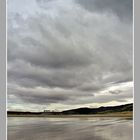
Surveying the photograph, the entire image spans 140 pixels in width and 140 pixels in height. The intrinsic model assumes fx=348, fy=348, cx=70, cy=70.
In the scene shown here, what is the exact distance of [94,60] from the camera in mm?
1698

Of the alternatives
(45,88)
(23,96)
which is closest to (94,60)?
(45,88)

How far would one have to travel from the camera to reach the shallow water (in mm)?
1672

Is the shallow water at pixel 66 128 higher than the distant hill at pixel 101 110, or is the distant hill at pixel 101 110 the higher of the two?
the distant hill at pixel 101 110

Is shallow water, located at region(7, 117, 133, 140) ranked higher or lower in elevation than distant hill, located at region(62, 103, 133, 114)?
lower

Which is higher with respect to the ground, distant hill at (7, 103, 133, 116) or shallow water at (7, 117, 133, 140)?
distant hill at (7, 103, 133, 116)

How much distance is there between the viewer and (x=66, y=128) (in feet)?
5.52

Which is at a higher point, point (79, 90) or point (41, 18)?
point (41, 18)

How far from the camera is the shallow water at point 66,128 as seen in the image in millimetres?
1672

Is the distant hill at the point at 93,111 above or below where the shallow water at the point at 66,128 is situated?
above

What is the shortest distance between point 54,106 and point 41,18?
438 mm

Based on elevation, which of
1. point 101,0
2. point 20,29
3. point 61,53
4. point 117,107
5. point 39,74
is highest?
point 101,0

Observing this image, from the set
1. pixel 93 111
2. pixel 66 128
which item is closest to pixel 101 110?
pixel 93 111

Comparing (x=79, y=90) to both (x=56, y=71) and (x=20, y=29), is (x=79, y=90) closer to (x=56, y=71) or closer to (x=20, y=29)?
(x=56, y=71)

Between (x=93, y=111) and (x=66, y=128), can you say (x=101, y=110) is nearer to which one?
(x=93, y=111)
